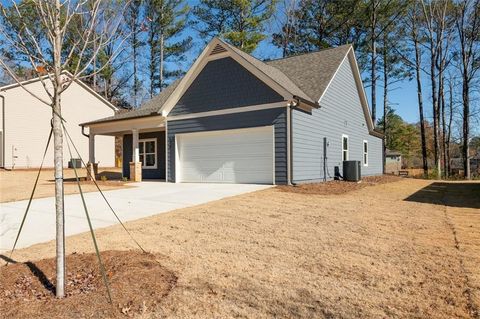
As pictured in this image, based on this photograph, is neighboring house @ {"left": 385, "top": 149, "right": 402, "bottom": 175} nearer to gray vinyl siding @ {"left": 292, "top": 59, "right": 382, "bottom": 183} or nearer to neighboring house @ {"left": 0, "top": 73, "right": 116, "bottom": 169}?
gray vinyl siding @ {"left": 292, "top": 59, "right": 382, "bottom": 183}

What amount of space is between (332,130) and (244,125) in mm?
4781

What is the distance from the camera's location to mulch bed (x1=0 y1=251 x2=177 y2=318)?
116 inches

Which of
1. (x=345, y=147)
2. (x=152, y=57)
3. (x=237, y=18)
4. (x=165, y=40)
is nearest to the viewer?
(x=345, y=147)

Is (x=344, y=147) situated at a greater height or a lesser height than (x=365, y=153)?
greater

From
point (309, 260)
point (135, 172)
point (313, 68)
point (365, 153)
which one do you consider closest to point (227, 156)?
point (135, 172)

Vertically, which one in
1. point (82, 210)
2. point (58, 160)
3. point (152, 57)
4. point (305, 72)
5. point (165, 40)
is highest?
point (165, 40)

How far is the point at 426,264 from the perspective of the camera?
393cm

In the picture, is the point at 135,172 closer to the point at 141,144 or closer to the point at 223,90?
the point at 141,144

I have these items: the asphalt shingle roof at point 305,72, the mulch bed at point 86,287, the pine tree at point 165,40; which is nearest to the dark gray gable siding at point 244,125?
the asphalt shingle roof at point 305,72

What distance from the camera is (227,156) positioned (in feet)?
45.6

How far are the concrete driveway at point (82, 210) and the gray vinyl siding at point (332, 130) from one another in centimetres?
326

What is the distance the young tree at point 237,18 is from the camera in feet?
92.8

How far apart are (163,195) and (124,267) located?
6586mm

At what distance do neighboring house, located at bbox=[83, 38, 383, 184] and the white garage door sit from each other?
0.12 ft
